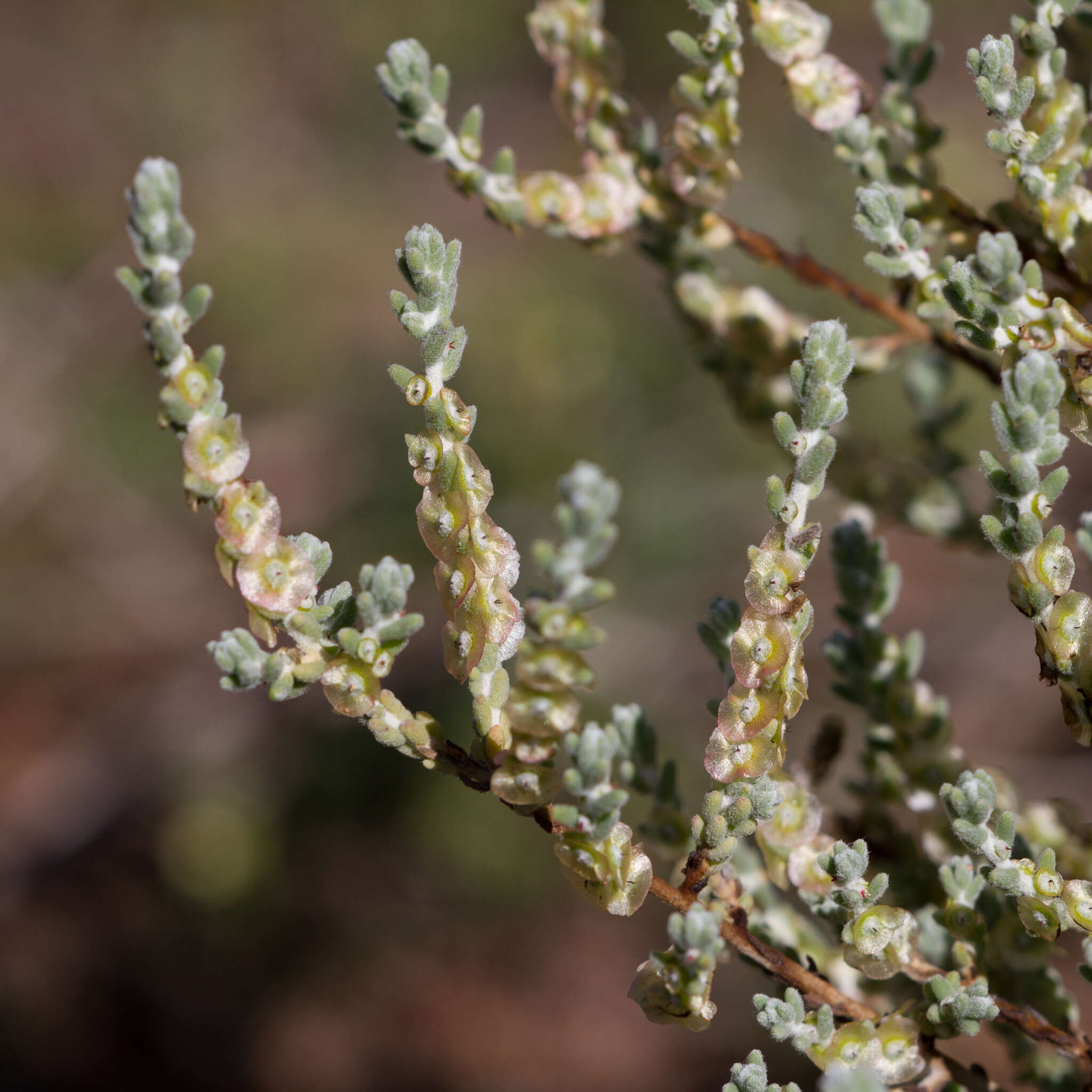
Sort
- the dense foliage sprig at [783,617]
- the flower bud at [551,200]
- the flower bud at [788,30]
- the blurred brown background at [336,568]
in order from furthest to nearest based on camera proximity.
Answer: the blurred brown background at [336,568] < the flower bud at [551,200] < the flower bud at [788,30] < the dense foliage sprig at [783,617]

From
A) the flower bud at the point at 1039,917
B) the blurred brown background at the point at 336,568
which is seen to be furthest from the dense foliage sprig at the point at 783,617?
the blurred brown background at the point at 336,568

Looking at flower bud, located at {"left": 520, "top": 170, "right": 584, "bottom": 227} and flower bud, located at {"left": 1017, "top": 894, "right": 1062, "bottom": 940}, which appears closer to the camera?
flower bud, located at {"left": 1017, "top": 894, "right": 1062, "bottom": 940}

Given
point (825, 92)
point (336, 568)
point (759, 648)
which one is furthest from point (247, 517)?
point (336, 568)

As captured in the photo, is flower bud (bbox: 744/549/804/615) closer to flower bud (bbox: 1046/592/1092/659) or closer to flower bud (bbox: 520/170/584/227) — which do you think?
flower bud (bbox: 1046/592/1092/659)

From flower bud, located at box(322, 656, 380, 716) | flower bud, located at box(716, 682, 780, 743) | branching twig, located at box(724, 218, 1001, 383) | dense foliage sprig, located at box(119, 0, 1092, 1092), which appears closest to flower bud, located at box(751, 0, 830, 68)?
dense foliage sprig, located at box(119, 0, 1092, 1092)

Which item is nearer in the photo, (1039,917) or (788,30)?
(1039,917)

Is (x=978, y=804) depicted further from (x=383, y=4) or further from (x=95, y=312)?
(x=383, y=4)

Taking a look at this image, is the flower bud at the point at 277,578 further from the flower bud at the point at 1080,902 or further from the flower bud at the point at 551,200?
the flower bud at the point at 1080,902

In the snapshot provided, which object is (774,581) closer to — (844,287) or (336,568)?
(844,287)
